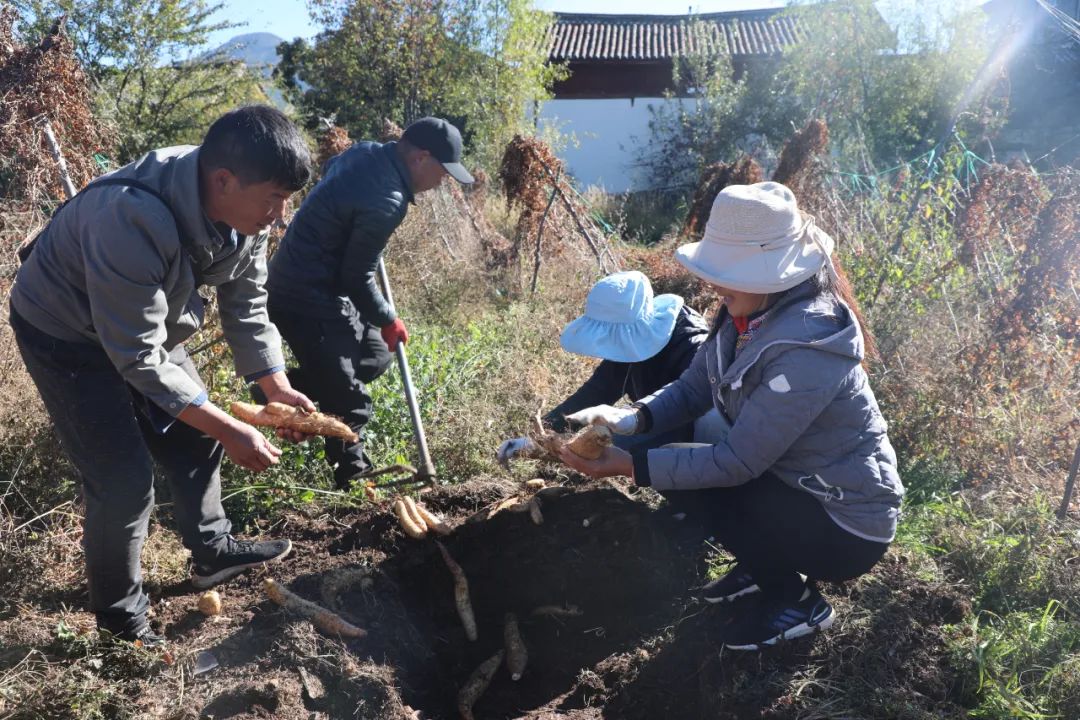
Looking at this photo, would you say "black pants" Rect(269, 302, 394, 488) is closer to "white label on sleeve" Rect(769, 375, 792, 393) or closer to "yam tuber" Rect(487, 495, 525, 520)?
"yam tuber" Rect(487, 495, 525, 520)

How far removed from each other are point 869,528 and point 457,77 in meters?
17.2

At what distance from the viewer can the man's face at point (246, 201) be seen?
2.16 meters

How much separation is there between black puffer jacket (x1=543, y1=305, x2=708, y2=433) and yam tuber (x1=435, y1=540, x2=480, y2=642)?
649mm

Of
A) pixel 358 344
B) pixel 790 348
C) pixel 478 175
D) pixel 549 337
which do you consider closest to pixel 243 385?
pixel 358 344

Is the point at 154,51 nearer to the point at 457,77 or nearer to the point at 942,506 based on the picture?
the point at 457,77

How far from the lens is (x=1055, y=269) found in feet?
11.3

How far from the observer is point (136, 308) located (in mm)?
2135

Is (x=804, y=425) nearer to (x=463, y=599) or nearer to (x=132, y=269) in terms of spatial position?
(x=463, y=599)

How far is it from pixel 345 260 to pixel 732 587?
2169mm

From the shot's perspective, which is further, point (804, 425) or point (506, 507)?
point (506, 507)

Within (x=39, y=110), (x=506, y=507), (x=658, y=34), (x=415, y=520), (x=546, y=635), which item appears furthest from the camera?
(x=658, y=34)

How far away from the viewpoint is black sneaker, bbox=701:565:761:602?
265 centimetres

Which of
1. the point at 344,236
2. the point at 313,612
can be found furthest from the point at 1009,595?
the point at 344,236

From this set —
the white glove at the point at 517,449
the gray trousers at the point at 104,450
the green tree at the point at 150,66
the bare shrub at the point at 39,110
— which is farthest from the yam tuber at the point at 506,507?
the green tree at the point at 150,66
